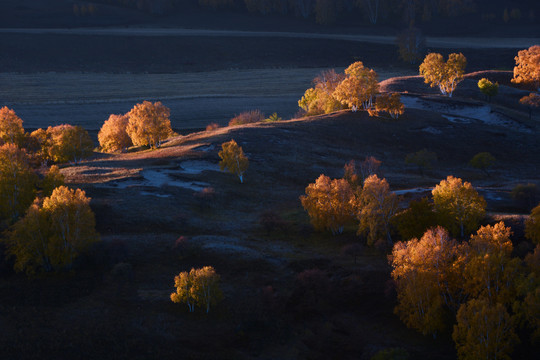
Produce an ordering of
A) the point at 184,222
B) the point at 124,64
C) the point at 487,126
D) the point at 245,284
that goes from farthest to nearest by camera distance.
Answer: the point at 124,64 → the point at 487,126 → the point at 184,222 → the point at 245,284

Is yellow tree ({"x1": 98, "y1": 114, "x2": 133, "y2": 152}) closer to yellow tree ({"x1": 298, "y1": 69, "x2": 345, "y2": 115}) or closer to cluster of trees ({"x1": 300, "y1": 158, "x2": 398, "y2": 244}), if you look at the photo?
yellow tree ({"x1": 298, "y1": 69, "x2": 345, "y2": 115})

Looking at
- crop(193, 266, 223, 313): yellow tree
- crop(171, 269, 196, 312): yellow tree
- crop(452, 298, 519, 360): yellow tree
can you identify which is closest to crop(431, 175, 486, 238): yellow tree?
crop(452, 298, 519, 360): yellow tree

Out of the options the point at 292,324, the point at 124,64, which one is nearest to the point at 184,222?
the point at 292,324

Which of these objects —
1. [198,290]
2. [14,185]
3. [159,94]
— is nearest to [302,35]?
[159,94]

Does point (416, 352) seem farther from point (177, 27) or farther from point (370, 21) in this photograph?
point (370, 21)

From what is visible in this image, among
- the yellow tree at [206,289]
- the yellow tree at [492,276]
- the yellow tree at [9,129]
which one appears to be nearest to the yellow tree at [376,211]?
the yellow tree at [492,276]

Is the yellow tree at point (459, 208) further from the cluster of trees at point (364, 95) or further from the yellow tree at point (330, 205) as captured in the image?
the cluster of trees at point (364, 95)

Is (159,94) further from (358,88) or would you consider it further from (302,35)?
(302,35)
